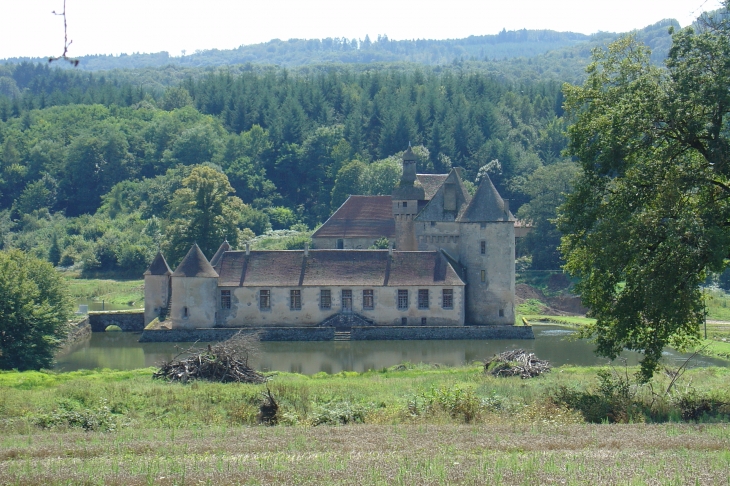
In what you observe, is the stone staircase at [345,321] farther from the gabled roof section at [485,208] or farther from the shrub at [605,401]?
the shrub at [605,401]

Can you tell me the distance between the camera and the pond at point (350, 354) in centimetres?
3909

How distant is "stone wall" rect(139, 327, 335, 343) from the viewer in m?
46.1

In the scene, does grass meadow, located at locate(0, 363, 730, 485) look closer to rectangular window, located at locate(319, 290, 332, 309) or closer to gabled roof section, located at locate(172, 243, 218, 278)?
gabled roof section, located at locate(172, 243, 218, 278)

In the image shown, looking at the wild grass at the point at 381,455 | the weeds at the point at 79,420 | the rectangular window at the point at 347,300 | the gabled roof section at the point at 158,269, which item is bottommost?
the rectangular window at the point at 347,300

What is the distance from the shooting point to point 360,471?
15070 mm

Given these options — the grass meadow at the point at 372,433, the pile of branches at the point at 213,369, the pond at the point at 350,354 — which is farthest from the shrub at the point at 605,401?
the pond at the point at 350,354

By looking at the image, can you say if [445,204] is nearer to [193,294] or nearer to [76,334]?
[193,294]

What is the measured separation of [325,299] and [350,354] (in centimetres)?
567

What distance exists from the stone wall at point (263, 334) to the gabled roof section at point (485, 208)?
28.1 feet

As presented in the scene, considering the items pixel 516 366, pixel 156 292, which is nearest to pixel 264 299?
pixel 156 292

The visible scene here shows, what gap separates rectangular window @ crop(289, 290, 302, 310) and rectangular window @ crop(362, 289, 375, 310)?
3.00m

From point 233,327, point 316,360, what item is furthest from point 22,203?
point 316,360

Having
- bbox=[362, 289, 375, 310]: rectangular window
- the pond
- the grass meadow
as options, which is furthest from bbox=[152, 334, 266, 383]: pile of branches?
bbox=[362, 289, 375, 310]: rectangular window

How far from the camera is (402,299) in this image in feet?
156
